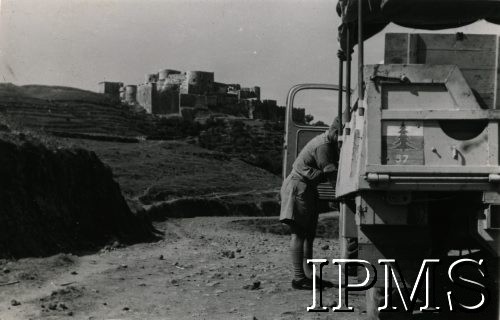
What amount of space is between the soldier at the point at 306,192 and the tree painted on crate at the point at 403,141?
7.89 ft

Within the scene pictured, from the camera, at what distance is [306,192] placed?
8.02 meters

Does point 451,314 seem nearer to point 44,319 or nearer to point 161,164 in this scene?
point 44,319

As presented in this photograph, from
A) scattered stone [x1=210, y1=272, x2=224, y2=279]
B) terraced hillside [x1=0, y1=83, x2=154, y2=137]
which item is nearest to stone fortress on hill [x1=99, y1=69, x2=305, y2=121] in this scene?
terraced hillside [x1=0, y1=83, x2=154, y2=137]

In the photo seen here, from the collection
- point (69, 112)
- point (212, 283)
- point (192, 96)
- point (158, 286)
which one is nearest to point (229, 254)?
point (212, 283)

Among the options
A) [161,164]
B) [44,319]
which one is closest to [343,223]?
[44,319]

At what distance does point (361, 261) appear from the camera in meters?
5.22

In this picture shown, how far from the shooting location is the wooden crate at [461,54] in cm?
545

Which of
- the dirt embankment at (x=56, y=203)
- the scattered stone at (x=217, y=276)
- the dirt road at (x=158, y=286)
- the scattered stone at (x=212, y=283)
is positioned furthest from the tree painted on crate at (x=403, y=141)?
the dirt embankment at (x=56, y=203)

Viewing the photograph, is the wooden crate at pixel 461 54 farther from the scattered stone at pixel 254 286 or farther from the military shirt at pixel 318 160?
the scattered stone at pixel 254 286

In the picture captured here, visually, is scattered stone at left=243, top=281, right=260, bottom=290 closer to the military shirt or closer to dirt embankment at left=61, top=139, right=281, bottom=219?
the military shirt

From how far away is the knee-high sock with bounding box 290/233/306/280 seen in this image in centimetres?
767

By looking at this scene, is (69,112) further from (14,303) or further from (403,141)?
(403,141)

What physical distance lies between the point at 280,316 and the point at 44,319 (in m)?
2.09

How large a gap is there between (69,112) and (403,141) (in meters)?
52.2
